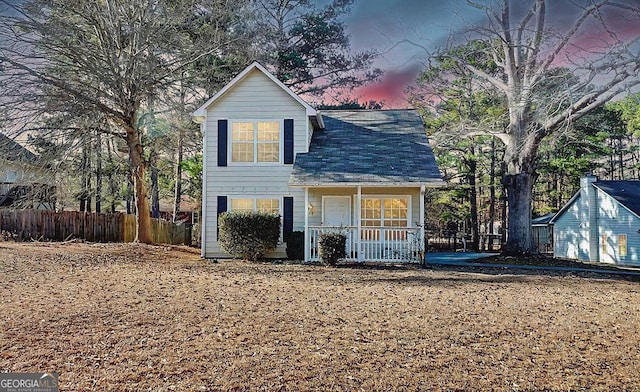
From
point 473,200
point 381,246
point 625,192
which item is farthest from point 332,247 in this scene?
point 473,200

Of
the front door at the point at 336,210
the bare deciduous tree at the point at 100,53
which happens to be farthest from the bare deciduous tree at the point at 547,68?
the bare deciduous tree at the point at 100,53

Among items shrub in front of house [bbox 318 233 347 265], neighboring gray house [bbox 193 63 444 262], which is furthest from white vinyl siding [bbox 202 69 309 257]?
shrub in front of house [bbox 318 233 347 265]

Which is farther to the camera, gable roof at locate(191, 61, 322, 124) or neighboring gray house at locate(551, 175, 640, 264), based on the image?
neighboring gray house at locate(551, 175, 640, 264)

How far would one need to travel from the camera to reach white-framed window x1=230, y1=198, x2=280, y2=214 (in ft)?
47.3

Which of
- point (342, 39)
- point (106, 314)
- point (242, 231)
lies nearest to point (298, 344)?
point (106, 314)

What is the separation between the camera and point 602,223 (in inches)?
848

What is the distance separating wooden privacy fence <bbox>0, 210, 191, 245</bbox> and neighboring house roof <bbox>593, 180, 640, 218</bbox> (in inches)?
749

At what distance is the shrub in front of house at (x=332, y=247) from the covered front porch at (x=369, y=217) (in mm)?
739

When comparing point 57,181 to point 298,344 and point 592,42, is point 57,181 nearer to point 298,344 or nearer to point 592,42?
point 298,344

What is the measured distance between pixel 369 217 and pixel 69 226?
1059 centimetres

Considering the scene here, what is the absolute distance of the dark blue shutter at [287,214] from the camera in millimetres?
14102

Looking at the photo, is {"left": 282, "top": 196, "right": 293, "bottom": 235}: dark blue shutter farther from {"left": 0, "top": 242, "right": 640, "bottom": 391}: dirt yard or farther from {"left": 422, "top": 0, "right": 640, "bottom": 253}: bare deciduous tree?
{"left": 422, "top": 0, "right": 640, "bottom": 253}: bare deciduous tree

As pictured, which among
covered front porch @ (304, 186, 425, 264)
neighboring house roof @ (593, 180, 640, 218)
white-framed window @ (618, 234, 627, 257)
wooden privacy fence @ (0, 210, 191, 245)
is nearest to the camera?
covered front porch @ (304, 186, 425, 264)

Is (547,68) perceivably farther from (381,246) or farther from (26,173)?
(26,173)
